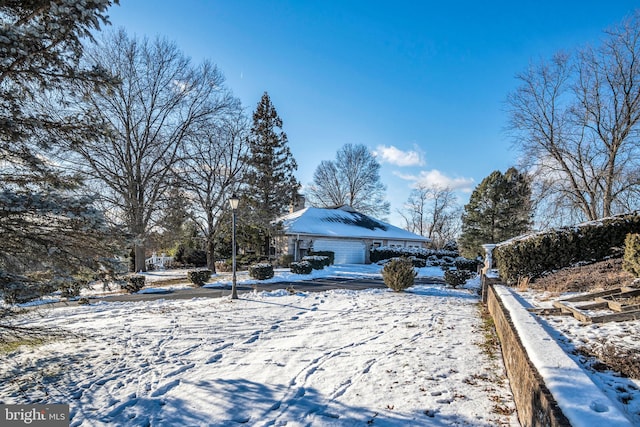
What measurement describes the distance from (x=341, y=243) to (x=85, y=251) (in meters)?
21.3

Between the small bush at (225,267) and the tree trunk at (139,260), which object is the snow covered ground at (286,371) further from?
the tree trunk at (139,260)

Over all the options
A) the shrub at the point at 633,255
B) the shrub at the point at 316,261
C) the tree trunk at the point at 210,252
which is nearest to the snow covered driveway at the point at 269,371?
the shrub at the point at 633,255

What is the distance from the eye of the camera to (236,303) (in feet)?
Result: 32.6

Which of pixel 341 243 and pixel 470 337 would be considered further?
pixel 341 243

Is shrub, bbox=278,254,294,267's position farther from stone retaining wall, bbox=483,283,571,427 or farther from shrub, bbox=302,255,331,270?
stone retaining wall, bbox=483,283,571,427

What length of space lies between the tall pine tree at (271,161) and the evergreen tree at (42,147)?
2153cm

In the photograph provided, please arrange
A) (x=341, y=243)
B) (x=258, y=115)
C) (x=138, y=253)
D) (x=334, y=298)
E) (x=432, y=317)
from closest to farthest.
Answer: (x=432, y=317) → (x=334, y=298) → (x=138, y=253) → (x=341, y=243) → (x=258, y=115)

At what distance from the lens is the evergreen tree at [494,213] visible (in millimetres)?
30297

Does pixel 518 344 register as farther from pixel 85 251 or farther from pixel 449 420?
pixel 85 251

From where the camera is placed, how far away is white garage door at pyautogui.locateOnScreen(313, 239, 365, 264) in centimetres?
2427

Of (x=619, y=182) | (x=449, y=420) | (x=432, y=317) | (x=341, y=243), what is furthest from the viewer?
(x=341, y=243)

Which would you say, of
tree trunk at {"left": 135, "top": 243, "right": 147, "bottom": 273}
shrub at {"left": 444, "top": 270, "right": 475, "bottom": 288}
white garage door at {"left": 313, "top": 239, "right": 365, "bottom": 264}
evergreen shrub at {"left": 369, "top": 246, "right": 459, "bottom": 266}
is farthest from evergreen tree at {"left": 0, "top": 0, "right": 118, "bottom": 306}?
evergreen shrub at {"left": 369, "top": 246, "right": 459, "bottom": 266}

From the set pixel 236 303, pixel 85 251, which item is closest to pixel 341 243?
pixel 236 303

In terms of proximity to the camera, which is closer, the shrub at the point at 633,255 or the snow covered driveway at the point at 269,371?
the snow covered driveway at the point at 269,371
